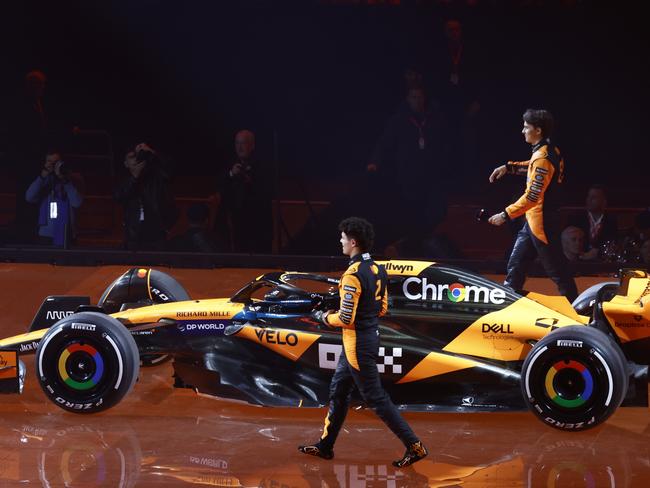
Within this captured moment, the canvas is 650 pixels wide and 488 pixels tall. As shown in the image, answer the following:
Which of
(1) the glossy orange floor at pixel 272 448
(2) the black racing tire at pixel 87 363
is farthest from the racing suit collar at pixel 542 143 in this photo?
(2) the black racing tire at pixel 87 363

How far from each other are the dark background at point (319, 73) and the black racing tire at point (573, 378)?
7569mm

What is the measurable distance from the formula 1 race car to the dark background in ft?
22.7

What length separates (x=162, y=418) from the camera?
29.4ft

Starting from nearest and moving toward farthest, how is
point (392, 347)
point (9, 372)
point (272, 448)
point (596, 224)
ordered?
point (272, 448), point (392, 347), point (9, 372), point (596, 224)

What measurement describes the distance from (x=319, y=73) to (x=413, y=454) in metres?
9.56

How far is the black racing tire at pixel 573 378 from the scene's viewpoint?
27.2ft

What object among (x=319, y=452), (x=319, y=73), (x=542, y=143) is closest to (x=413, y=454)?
(x=319, y=452)

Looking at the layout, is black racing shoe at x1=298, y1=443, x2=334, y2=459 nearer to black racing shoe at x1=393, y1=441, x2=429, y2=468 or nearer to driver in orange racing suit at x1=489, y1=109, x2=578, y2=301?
black racing shoe at x1=393, y1=441, x2=429, y2=468

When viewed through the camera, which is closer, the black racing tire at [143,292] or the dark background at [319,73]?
the black racing tire at [143,292]

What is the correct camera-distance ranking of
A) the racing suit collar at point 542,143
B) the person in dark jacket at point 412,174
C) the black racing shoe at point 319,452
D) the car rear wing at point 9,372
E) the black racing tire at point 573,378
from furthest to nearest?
the person in dark jacket at point 412,174
the racing suit collar at point 542,143
the car rear wing at point 9,372
the black racing tire at point 573,378
the black racing shoe at point 319,452

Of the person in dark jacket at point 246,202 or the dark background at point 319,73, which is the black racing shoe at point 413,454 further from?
the dark background at point 319,73

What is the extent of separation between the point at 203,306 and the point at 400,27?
314 inches

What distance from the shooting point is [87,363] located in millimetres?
8852

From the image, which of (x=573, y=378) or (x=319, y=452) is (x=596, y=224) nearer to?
(x=573, y=378)
